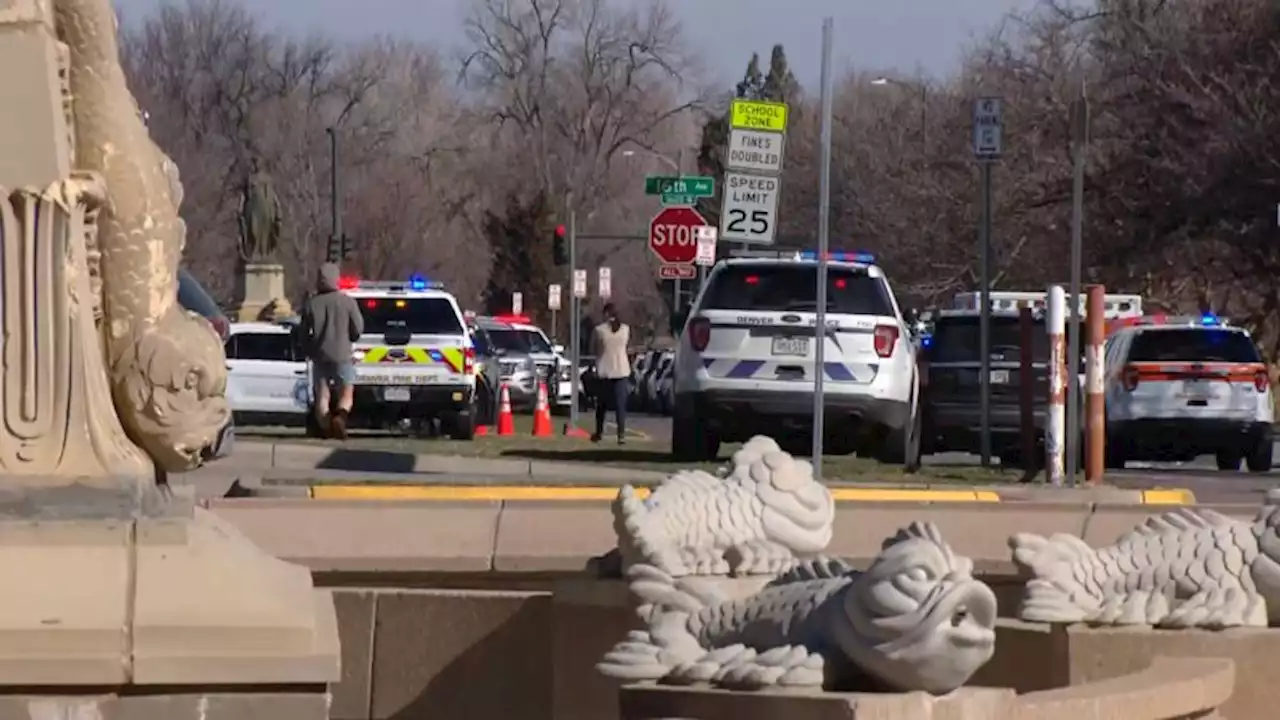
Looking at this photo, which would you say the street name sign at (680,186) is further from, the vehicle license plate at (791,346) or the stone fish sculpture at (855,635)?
the stone fish sculpture at (855,635)

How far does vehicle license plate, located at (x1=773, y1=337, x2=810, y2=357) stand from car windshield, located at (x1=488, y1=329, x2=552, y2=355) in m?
28.5

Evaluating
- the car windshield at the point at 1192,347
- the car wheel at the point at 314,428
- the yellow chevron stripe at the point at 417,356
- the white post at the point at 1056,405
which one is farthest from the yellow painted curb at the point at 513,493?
the yellow chevron stripe at the point at 417,356

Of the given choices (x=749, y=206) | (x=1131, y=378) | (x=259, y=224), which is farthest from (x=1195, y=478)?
(x=259, y=224)

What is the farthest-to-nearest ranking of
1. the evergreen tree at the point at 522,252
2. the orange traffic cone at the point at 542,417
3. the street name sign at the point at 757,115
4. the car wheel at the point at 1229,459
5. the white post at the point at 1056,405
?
the evergreen tree at the point at 522,252, the orange traffic cone at the point at 542,417, the car wheel at the point at 1229,459, the street name sign at the point at 757,115, the white post at the point at 1056,405

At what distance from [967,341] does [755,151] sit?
889 centimetres

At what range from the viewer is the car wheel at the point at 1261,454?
28797 millimetres

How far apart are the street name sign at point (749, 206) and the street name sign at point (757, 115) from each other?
60cm

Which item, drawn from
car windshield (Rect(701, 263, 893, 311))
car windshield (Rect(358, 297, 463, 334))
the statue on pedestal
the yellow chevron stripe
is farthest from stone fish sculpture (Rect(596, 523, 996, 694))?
the statue on pedestal

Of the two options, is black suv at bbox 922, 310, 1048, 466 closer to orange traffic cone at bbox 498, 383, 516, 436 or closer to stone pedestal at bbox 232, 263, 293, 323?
orange traffic cone at bbox 498, 383, 516, 436

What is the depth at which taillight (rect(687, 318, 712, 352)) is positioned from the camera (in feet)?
71.3

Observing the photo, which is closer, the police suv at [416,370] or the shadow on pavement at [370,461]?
the shadow on pavement at [370,461]

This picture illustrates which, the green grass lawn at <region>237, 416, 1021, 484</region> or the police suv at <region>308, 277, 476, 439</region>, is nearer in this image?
the green grass lawn at <region>237, 416, 1021, 484</region>

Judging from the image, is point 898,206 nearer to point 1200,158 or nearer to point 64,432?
point 1200,158

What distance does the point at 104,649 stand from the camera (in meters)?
4.80
